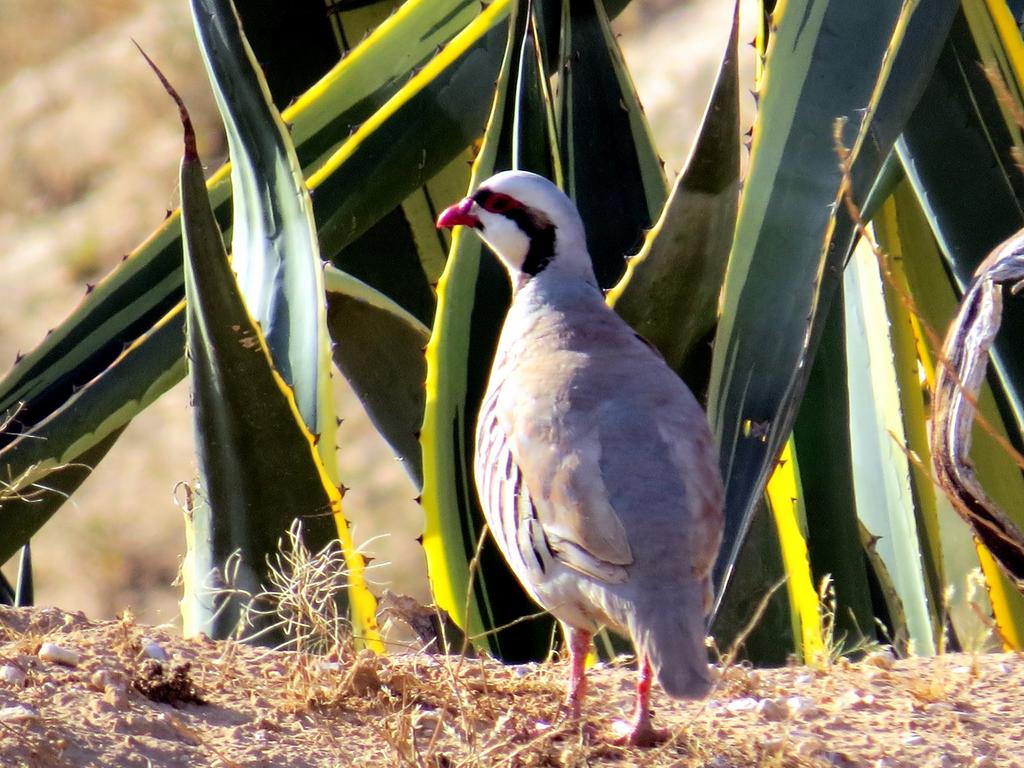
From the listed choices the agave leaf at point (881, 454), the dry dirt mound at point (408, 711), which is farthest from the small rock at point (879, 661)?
the agave leaf at point (881, 454)

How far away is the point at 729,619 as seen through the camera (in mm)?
3664

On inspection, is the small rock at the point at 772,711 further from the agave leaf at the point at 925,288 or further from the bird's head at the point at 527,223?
the agave leaf at the point at 925,288

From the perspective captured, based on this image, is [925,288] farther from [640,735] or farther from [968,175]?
[640,735]

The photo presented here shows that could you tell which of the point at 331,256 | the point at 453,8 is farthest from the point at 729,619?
the point at 453,8

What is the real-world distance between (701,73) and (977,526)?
1201cm

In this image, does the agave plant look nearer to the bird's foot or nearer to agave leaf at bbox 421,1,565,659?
agave leaf at bbox 421,1,565,659

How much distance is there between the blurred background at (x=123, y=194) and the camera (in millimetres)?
12242

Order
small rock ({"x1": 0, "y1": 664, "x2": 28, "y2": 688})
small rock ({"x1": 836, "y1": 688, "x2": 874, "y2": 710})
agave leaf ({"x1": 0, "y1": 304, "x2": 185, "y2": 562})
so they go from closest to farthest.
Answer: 1. small rock ({"x1": 0, "y1": 664, "x2": 28, "y2": 688})
2. small rock ({"x1": 836, "y1": 688, "x2": 874, "y2": 710})
3. agave leaf ({"x1": 0, "y1": 304, "x2": 185, "y2": 562})

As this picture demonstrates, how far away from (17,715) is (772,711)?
53.8 inches

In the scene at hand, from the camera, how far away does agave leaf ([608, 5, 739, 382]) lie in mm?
3201

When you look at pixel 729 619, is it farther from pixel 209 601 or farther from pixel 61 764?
pixel 61 764

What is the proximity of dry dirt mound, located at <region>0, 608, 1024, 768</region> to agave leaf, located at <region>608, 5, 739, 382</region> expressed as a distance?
795mm

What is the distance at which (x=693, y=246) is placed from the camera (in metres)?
3.31

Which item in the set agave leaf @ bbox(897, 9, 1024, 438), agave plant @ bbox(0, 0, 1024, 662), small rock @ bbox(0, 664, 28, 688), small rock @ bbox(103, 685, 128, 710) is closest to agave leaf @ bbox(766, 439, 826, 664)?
agave plant @ bbox(0, 0, 1024, 662)
